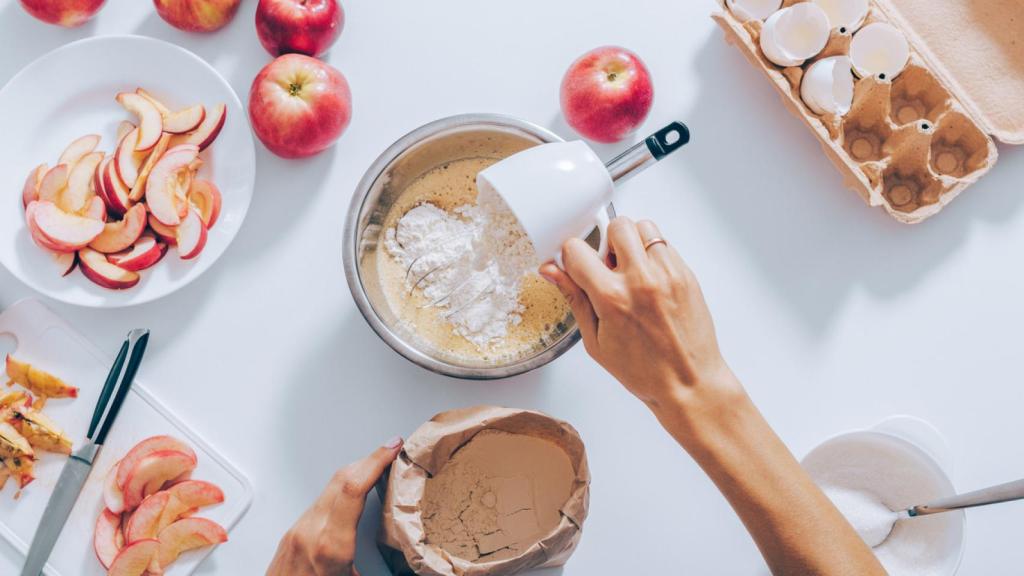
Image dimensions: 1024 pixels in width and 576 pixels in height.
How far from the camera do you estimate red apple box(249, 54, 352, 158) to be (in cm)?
106

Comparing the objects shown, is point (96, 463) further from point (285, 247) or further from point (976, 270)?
point (976, 270)

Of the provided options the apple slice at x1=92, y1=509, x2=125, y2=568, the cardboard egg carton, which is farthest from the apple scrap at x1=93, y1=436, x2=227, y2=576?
the cardboard egg carton

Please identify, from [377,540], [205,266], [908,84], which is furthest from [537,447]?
[908,84]

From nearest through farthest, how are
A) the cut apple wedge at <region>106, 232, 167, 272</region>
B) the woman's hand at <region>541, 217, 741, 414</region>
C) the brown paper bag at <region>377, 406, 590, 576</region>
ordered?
the woman's hand at <region>541, 217, 741, 414</region>, the brown paper bag at <region>377, 406, 590, 576</region>, the cut apple wedge at <region>106, 232, 167, 272</region>

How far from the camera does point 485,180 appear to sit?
89 cm

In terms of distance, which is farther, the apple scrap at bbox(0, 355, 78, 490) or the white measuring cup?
the apple scrap at bbox(0, 355, 78, 490)

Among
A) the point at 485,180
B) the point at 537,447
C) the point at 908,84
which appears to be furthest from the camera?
the point at 908,84

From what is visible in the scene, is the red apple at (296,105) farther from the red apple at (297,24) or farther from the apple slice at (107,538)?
the apple slice at (107,538)

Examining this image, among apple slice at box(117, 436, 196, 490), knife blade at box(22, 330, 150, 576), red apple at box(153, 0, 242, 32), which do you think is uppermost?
red apple at box(153, 0, 242, 32)

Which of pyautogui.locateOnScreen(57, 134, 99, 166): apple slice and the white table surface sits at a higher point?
pyautogui.locateOnScreen(57, 134, 99, 166): apple slice

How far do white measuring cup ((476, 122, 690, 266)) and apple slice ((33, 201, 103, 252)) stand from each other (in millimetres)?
527

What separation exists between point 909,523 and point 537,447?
0.50 m

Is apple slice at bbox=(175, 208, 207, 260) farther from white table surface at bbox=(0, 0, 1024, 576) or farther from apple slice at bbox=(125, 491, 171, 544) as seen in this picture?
apple slice at bbox=(125, 491, 171, 544)

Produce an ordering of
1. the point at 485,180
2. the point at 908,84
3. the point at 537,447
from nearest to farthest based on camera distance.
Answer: the point at 485,180 < the point at 537,447 < the point at 908,84
